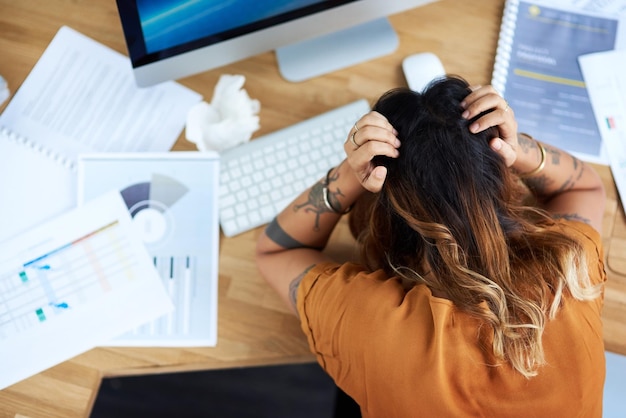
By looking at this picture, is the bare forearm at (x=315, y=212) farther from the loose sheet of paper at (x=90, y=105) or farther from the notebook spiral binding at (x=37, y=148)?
the notebook spiral binding at (x=37, y=148)

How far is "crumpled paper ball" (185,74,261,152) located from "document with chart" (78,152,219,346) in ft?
0.09

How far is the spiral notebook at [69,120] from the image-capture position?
861 mm

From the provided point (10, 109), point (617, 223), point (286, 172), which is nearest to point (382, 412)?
point (286, 172)

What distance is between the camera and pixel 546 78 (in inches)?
36.5

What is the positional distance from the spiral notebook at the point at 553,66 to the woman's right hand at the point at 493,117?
0.89 ft

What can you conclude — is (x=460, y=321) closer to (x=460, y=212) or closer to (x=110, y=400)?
(x=460, y=212)

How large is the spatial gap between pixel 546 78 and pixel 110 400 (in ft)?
4.10

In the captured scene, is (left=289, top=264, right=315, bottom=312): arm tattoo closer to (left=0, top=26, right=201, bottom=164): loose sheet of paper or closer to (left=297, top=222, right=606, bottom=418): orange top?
(left=297, top=222, right=606, bottom=418): orange top

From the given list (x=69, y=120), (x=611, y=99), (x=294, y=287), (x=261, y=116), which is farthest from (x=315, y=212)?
(x=611, y=99)

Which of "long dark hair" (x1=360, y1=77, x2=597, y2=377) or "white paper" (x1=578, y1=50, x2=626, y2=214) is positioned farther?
"white paper" (x1=578, y1=50, x2=626, y2=214)

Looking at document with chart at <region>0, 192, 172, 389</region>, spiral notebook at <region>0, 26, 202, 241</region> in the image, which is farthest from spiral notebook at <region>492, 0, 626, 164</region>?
document with chart at <region>0, 192, 172, 389</region>

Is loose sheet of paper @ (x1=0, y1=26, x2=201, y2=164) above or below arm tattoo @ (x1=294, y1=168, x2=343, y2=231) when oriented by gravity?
above

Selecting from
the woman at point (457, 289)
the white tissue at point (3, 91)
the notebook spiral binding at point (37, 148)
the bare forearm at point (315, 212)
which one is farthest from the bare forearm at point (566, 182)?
the white tissue at point (3, 91)

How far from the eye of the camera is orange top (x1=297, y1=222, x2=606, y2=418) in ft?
2.05
